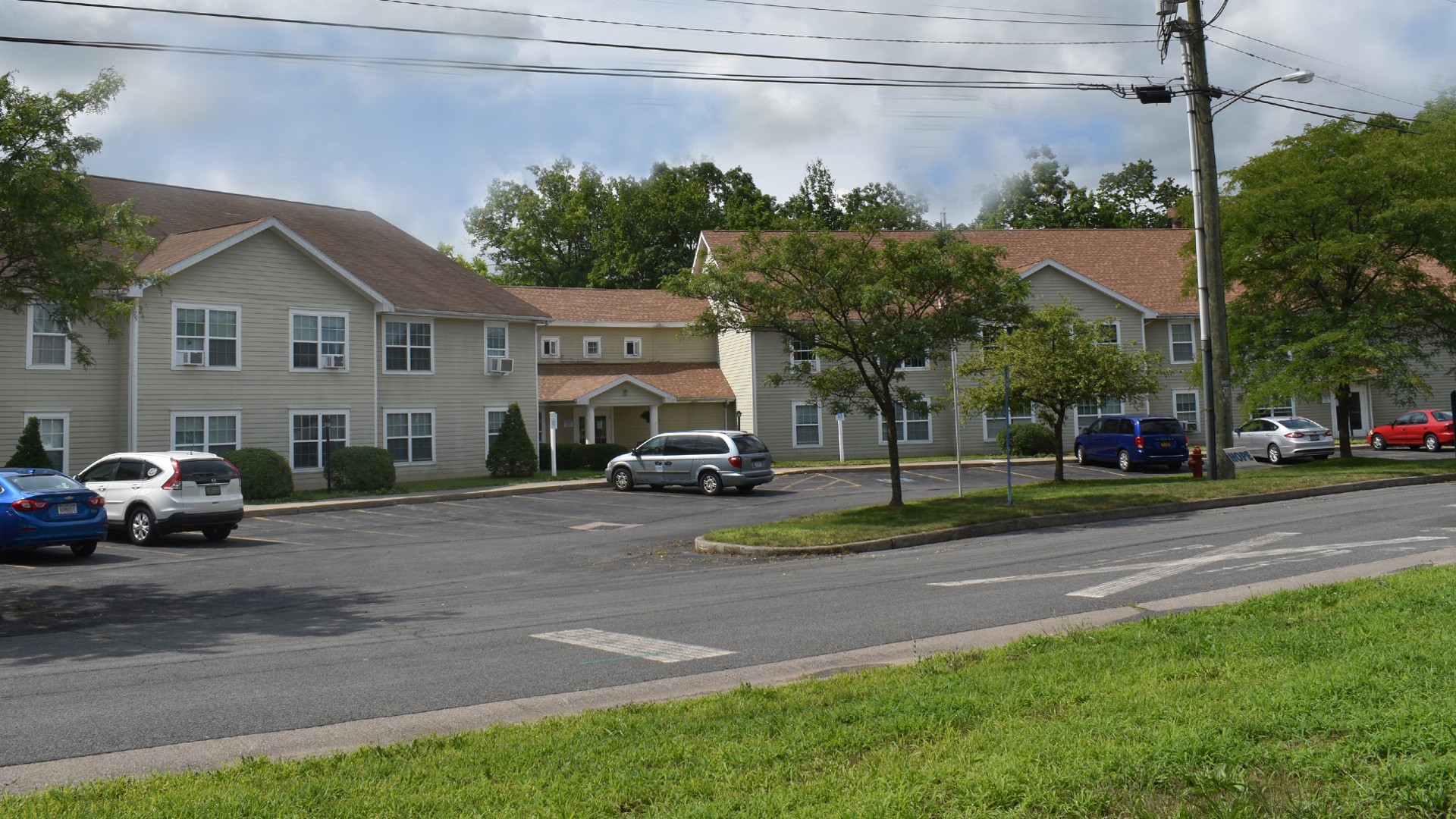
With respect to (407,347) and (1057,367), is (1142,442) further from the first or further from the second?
(407,347)

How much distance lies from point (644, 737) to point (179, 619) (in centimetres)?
809

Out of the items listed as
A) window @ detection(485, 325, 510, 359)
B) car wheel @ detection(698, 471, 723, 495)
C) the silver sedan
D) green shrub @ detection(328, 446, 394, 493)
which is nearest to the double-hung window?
green shrub @ detection(328, 446, 394, 493)

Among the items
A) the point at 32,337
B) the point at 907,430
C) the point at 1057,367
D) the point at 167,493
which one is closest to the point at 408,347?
the point at 32,337

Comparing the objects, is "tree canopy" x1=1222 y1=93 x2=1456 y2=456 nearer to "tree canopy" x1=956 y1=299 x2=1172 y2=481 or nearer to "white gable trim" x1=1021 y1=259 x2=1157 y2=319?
"tree canopy" x1=956 y1=299 x2=1172 y2=481

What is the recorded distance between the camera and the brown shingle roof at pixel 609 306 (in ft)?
141

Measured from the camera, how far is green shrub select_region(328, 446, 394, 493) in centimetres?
2852

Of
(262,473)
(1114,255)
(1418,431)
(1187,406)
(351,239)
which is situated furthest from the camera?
(1114,255)

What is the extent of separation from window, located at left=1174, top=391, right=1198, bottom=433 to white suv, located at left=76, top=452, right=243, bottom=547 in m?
34.6

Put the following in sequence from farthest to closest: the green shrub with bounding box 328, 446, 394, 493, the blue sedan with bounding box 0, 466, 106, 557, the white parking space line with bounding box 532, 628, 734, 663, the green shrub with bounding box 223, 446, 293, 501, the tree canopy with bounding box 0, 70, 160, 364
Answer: the green shrub with bounding box 328, 446, 394, 493
the green shrub with bounding box 223, 446, 293, 501
the blue sedan with bounding box 0, 466, 106, 557
the tree canopy with bounding box 0, 70, 160, 364
the white parking space line with bounding box 532, 628, 734, 663

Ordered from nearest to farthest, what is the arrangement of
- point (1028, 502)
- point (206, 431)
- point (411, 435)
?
point (1028, 502), point (206, 431), point (411, 435)

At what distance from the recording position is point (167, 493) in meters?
18.9

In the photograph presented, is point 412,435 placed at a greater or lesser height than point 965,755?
greater

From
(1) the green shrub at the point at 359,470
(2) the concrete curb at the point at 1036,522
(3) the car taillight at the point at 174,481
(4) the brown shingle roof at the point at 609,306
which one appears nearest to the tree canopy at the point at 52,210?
(3) the car taillight at the point at 174,481

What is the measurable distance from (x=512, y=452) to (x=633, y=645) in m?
24.6
